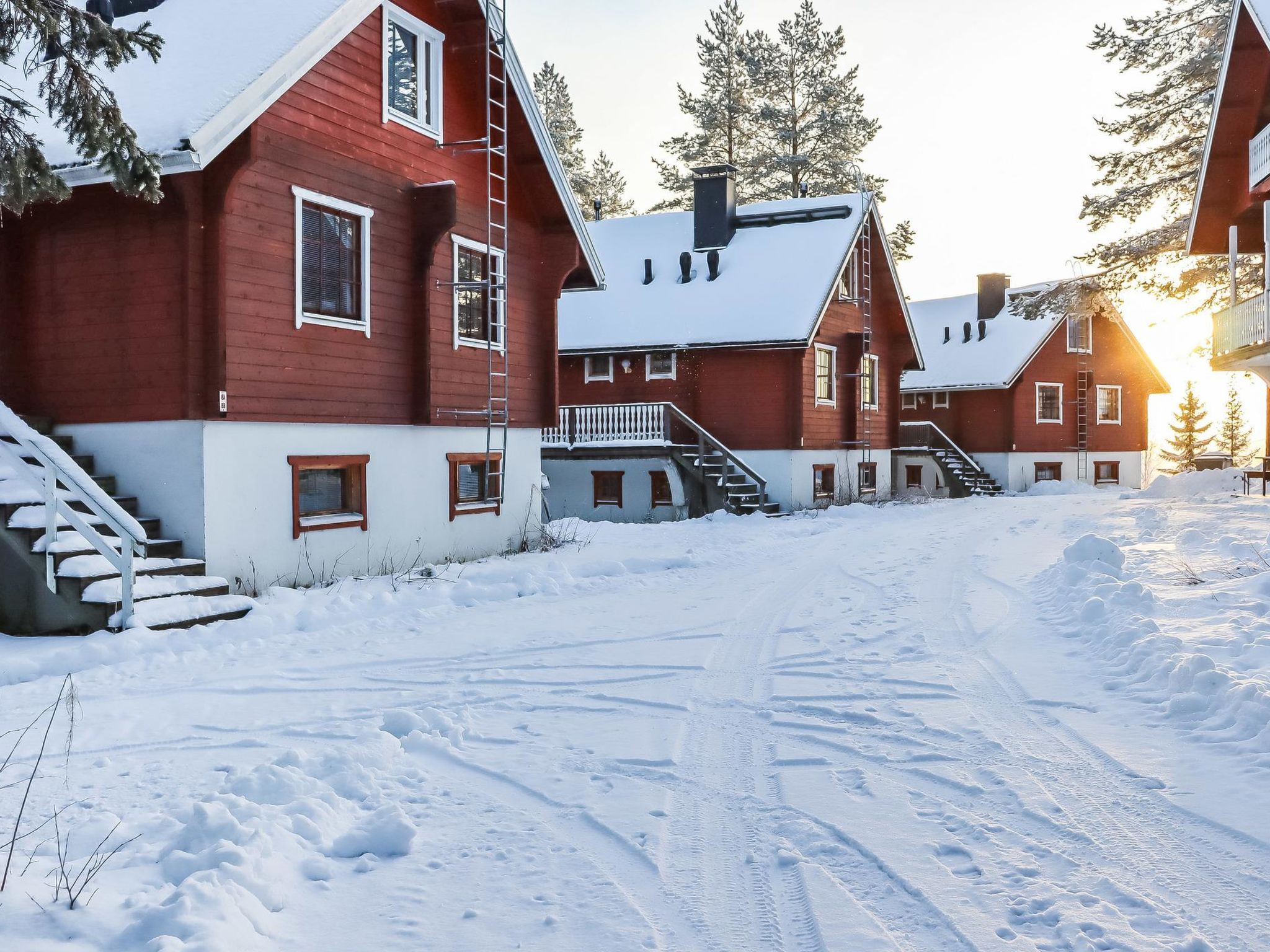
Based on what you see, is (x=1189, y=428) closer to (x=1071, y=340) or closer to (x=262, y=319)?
(x=1071, y=340)

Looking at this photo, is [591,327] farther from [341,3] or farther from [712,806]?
[712,806]

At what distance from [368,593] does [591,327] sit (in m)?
17.7

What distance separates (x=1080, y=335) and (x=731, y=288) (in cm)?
1716

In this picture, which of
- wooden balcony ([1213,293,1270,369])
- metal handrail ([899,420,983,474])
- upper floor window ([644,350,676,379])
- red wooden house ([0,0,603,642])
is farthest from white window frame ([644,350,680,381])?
wooden balcony ([1213,293,1270,369])

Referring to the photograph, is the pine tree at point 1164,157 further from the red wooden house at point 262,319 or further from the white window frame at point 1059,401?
the red wooden house at point 262,319

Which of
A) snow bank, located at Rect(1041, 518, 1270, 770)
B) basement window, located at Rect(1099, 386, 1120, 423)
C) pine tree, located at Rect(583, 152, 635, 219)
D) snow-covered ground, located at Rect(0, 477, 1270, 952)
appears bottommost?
snow-covered ground, located at Rect(0, 477, 1270, 952)

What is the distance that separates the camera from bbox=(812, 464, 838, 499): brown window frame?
2708 cm

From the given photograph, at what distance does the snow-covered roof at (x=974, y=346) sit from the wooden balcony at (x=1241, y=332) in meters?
12.6

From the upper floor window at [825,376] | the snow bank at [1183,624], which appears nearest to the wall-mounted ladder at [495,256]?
the snow bank at [1183,624]

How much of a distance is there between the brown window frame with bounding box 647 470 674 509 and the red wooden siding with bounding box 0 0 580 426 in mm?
10079

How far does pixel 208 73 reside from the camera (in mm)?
11672

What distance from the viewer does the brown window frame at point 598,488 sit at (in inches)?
994

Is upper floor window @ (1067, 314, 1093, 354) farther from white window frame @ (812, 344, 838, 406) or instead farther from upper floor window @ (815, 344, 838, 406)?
upper floor window @ (815, 344, 838, 406)

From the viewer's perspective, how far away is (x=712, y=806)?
16.6 ft
